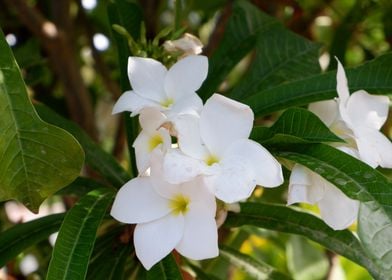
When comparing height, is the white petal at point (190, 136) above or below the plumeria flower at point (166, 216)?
above

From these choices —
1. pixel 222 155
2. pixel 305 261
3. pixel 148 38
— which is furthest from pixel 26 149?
pixel 305 261

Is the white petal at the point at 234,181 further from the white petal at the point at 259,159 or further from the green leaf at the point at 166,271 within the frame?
the green leaf at the point at 166,271

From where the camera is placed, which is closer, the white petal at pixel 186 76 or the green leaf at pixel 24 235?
the white petal at pixel 186 76

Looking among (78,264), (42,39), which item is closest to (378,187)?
(78,264)

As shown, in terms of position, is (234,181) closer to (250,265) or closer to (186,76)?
(186,76)

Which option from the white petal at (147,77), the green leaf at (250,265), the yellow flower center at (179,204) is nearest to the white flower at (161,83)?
the white petal at (147,77)

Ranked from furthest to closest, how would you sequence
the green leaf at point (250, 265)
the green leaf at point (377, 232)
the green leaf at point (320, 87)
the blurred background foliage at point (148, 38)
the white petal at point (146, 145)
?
the blurred background foliage at point (148, 38) → the green leaf at point (250, 265) → the green leaf at point (320, 87) → the white petal at point (146, 145) → the green leaf at point (377, 232)
